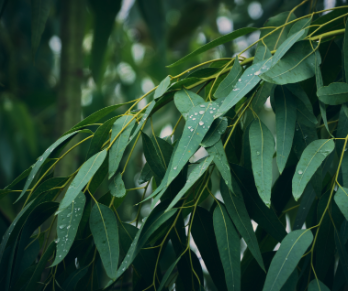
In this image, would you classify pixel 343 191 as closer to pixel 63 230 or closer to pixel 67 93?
pixel 63 230

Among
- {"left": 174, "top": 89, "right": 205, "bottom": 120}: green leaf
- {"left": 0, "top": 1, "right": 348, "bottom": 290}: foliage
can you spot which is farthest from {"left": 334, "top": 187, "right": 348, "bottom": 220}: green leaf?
{"left": 174, "top": 89, "right": 205, "bottom": 120}: green leaf

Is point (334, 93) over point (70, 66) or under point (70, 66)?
under

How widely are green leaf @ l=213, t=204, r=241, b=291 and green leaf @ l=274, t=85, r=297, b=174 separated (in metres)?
0.11

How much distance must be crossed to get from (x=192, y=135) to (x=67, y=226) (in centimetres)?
22

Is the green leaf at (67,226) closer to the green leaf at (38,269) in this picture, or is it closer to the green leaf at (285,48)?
the green leaf at (38,269)

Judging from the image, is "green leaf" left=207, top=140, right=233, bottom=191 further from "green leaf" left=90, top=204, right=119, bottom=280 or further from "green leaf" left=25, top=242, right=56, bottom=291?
"green leaf" left=25, top=242, right=56, bottom=291

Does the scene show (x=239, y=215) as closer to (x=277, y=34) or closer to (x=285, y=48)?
(x=285, y=48)

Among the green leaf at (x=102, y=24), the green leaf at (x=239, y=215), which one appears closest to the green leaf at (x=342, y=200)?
the green leaf at (x=239, y=215)

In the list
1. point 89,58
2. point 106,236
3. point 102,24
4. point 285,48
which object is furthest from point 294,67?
point 89,58

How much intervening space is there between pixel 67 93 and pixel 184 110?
534 mm

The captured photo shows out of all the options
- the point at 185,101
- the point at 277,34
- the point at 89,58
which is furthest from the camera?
the point at 89,58

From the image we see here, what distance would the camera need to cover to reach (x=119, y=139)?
0.49 m

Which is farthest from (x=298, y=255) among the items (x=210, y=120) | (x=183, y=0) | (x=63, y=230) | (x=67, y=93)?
(x=183, y=0)

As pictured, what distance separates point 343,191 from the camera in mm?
400
